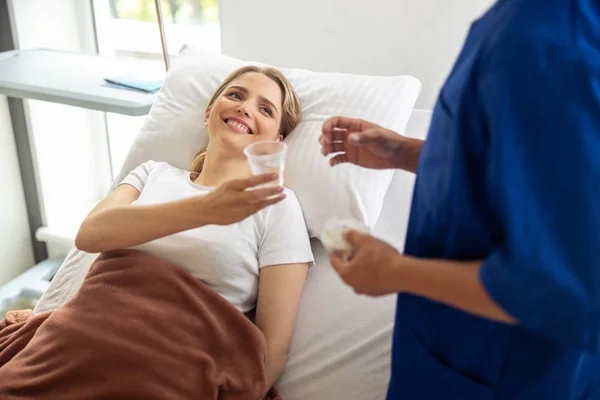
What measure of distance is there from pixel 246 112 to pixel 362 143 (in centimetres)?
50

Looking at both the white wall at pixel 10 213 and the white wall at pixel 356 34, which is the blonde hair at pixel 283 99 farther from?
the white wall at pixel 10 213

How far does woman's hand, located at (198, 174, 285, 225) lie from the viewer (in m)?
1.03

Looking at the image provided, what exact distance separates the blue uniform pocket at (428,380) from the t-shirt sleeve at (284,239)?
0.48m

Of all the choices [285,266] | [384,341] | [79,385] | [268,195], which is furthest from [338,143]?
[79,385]

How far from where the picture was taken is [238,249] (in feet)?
4.54

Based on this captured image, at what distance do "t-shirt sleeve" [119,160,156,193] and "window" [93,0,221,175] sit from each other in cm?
81

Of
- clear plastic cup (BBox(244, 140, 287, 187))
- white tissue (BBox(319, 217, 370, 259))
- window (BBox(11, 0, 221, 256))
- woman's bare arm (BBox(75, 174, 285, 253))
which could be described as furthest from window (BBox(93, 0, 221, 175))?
white tissue (BBox(319, 217, 370, 259))

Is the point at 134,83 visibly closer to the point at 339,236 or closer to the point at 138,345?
the point at 138,345

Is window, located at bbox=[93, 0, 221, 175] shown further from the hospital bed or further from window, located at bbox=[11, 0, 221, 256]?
the hospital bed

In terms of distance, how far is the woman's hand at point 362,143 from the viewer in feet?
3.62

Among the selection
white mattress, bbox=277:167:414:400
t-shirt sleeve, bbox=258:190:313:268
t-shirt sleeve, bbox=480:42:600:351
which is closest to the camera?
t-shirt sleeve, bbox=480:42:600:351

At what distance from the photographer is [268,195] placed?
1.03 metres

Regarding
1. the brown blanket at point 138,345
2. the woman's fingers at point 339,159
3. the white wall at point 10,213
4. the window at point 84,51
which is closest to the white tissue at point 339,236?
the woman's fingers at point 339,159

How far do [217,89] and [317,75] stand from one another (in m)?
0.32
